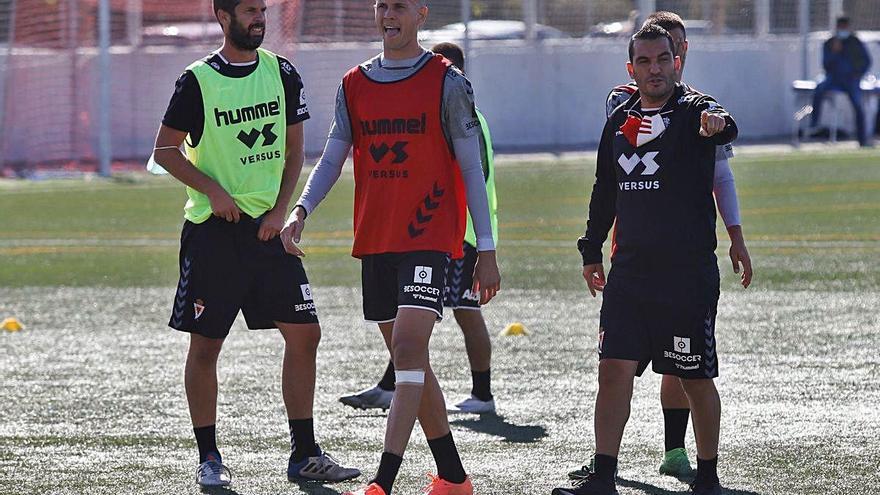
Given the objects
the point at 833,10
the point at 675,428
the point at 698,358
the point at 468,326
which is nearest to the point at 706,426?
the point at 698,358

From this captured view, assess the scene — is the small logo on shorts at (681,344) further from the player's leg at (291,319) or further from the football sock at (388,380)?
the football sock at (388,380)

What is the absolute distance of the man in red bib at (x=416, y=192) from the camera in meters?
6.09

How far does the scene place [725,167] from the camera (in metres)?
6.43

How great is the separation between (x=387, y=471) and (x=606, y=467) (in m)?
0.83

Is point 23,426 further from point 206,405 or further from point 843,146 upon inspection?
point 843,146

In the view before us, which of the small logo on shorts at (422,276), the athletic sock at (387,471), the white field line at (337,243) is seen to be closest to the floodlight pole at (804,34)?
the white field line at (337,243)

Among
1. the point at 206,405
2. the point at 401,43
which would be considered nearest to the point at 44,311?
the point at 206,405

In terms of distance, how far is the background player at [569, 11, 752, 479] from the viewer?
21.0ft

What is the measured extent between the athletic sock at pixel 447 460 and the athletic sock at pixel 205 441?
38.3 inches

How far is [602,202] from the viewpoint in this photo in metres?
6.43

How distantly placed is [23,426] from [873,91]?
22.1m

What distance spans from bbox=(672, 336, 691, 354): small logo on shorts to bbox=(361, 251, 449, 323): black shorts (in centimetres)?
88

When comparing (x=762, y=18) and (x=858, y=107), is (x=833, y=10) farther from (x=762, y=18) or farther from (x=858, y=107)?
(x=858, y=107)

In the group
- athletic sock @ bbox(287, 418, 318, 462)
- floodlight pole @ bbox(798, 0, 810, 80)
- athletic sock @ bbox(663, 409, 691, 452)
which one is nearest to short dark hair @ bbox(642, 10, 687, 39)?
athletic sock @ bbox(663, 409, 691, 452)
